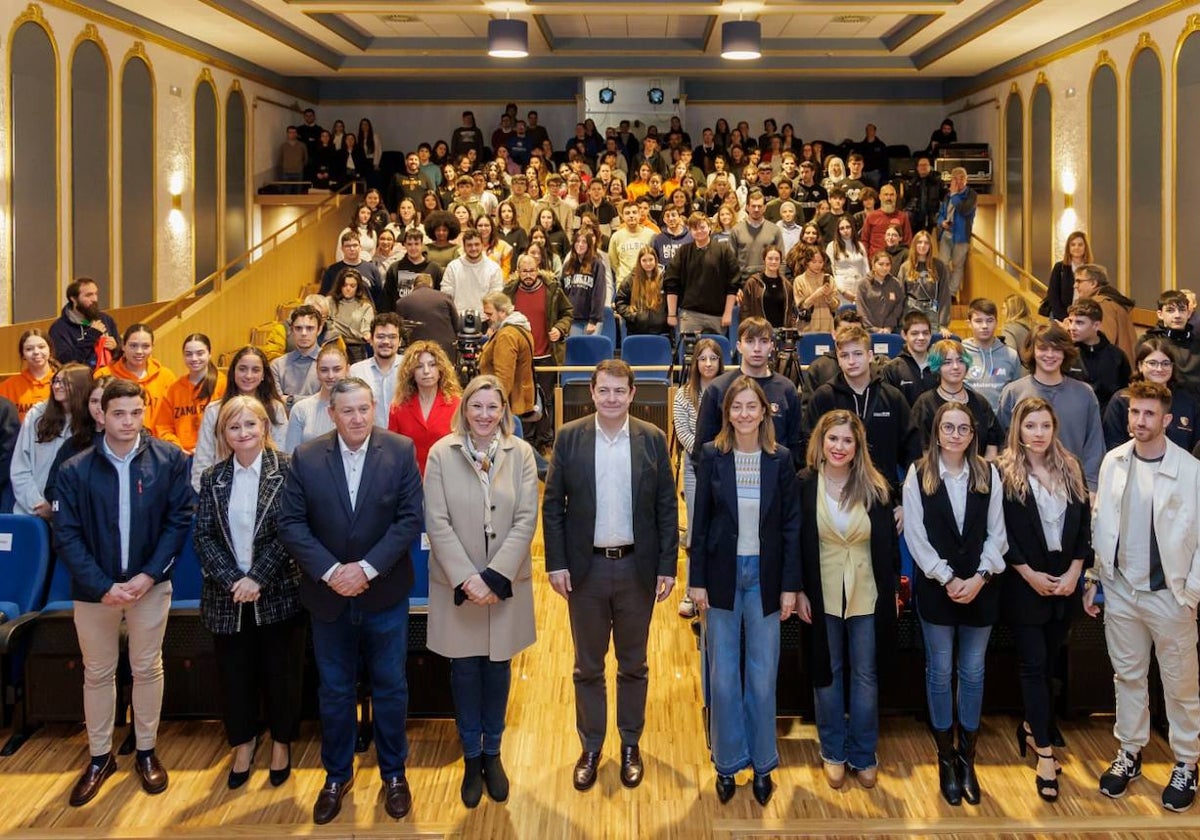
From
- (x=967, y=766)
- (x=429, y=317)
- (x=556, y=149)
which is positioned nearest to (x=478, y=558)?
(x=967, y=766)

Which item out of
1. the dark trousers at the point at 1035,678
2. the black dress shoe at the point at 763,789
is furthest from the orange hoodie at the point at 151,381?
the dark trousers at the point at 1035,678

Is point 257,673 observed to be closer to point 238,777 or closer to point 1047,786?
point 238,777

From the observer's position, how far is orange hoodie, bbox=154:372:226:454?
566 cm

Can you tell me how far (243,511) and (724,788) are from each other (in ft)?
6.23

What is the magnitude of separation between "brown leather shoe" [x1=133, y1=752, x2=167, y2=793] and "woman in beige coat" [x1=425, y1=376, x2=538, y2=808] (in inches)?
41.8

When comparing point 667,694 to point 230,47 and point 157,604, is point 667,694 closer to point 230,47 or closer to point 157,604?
point 157,604

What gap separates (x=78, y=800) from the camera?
4109mm

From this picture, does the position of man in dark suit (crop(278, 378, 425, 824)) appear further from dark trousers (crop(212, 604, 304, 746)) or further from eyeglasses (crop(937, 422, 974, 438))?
eyeglasses (crop(937, 422, 974, 438))

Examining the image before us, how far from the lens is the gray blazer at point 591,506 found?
4102 mm

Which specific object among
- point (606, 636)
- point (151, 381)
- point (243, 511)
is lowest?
point (606, 636)

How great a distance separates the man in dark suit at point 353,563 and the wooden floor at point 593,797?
236mm

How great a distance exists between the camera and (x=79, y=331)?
24.1ft

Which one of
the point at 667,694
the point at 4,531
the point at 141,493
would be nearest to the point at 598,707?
the point at 667,694

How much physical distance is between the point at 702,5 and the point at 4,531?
843 centimetres
